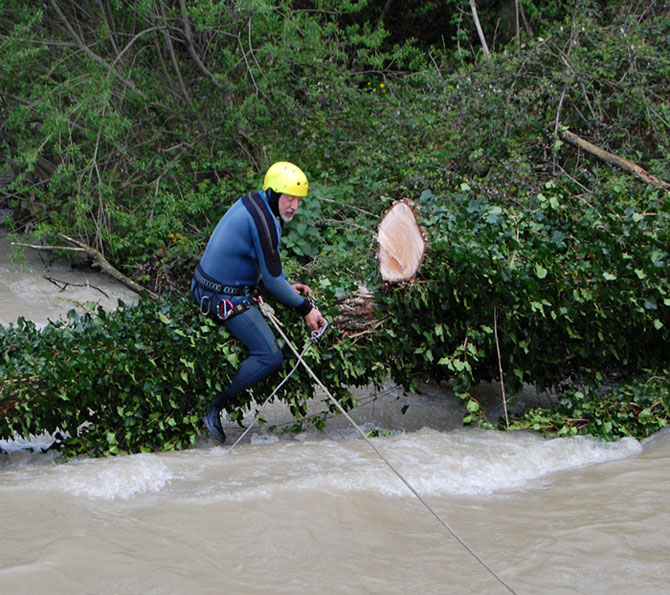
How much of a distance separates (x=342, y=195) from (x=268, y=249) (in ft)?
16.4

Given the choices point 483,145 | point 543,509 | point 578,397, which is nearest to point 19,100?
point 483,145

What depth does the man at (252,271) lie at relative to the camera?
5.37 m

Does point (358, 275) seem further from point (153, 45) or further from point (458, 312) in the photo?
point (153, 45)

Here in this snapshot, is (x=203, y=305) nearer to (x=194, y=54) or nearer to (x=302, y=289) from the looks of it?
(x=302, y=289)

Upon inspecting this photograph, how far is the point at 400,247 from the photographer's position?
227 inches

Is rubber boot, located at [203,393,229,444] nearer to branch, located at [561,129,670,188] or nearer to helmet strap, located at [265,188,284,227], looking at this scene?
helmet strap, located at [265,188,284,227]

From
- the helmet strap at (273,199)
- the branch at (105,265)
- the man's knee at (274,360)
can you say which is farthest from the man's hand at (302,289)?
the branch at (105,265)

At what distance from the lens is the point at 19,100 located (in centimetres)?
992

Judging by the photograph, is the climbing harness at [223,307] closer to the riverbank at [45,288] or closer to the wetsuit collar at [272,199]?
the wetsuit collar at [272,199]

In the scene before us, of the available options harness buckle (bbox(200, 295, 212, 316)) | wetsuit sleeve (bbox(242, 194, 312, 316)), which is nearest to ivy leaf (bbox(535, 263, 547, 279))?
wetsuit sleeve (bbox(242, 194, 312, 316))

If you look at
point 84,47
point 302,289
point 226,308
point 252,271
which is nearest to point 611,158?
point 302,289

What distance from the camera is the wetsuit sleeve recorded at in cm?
532

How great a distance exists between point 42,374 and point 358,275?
2492 millimetres

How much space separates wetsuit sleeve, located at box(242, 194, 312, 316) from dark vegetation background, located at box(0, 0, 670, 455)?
1.41 ft
